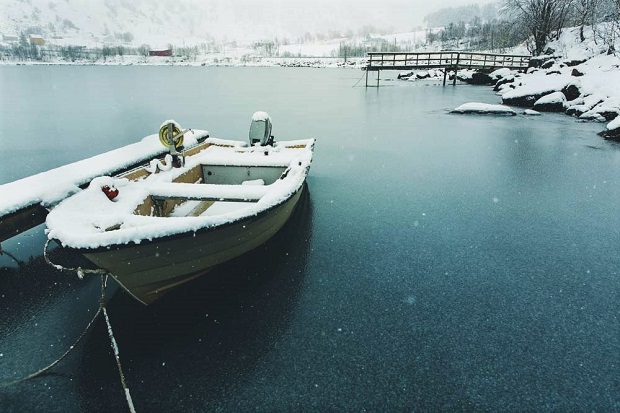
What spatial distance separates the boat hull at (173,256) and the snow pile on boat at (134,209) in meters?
0.10

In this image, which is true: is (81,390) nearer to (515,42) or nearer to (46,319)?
(46,319)

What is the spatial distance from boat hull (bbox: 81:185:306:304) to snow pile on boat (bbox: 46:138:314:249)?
0.10 metres

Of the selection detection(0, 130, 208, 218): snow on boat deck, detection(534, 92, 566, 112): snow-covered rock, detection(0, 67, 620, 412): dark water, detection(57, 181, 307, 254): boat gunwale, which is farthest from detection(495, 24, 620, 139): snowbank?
detection(0, 130, 208, 218): snow on boat deck

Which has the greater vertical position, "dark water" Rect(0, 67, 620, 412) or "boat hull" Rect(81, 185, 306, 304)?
"boat hull" Rect(81, 185, 306, 304)

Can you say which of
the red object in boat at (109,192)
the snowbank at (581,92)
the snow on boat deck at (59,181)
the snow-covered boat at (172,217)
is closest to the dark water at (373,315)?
the snow-covered boat at (172,217)

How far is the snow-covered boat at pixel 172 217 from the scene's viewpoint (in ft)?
13.5

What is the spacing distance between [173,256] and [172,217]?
1.29 m

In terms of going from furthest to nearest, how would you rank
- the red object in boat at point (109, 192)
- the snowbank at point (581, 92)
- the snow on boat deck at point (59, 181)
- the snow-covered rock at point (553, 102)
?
the snow-covered rock at point (553, 102), the snowbank at point (581, 92), the snow on boat deck at point (59, 181), the red object in boat at point (109, 192)

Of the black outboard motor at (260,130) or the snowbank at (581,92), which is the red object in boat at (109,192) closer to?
the black outboard motor at (260,130)

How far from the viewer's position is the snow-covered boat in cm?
412

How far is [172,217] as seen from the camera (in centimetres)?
569

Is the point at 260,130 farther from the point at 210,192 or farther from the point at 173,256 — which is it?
the point at 173,256

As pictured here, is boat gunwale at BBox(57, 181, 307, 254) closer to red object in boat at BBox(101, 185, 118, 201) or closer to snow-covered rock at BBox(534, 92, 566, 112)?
red object in boat at BBox(101, 185, 118, 201)

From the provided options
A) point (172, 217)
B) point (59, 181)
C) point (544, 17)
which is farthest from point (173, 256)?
point (544, 17)
